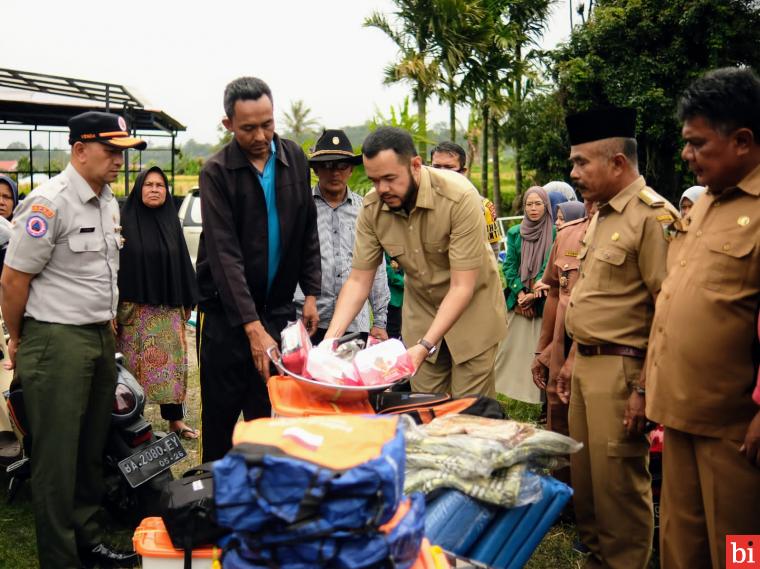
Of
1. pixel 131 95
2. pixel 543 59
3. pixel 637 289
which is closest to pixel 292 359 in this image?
pixel 637 289

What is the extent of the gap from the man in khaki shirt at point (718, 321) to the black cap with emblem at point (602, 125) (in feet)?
1.50

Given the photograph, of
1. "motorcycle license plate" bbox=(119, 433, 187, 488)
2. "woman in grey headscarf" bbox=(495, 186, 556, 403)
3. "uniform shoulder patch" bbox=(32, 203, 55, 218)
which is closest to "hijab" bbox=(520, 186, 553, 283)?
"woman in grey headscarf" bbox=(495, 186, 556, 403)

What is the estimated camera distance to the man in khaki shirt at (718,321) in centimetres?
245

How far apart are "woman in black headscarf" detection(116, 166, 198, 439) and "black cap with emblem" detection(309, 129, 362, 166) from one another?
133 centimetres

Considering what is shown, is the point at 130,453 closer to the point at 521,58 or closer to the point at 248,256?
the point at 248,256

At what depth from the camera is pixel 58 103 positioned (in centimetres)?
1284

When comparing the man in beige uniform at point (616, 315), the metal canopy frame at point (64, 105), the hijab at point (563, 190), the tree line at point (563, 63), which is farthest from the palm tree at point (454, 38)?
the man in beige uniform at point (616, 315)

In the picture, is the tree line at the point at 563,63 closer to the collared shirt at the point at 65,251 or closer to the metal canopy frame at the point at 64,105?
the metal canopy frame at the point at 64,105

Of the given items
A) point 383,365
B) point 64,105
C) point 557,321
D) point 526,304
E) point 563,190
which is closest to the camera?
point 383,365

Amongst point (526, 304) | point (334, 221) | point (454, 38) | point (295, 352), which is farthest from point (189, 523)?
point (454, 38)

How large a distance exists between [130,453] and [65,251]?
1242mm

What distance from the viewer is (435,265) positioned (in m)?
3.63

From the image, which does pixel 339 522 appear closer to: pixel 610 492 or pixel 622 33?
pixel 610 492

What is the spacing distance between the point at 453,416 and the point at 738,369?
972 mm
